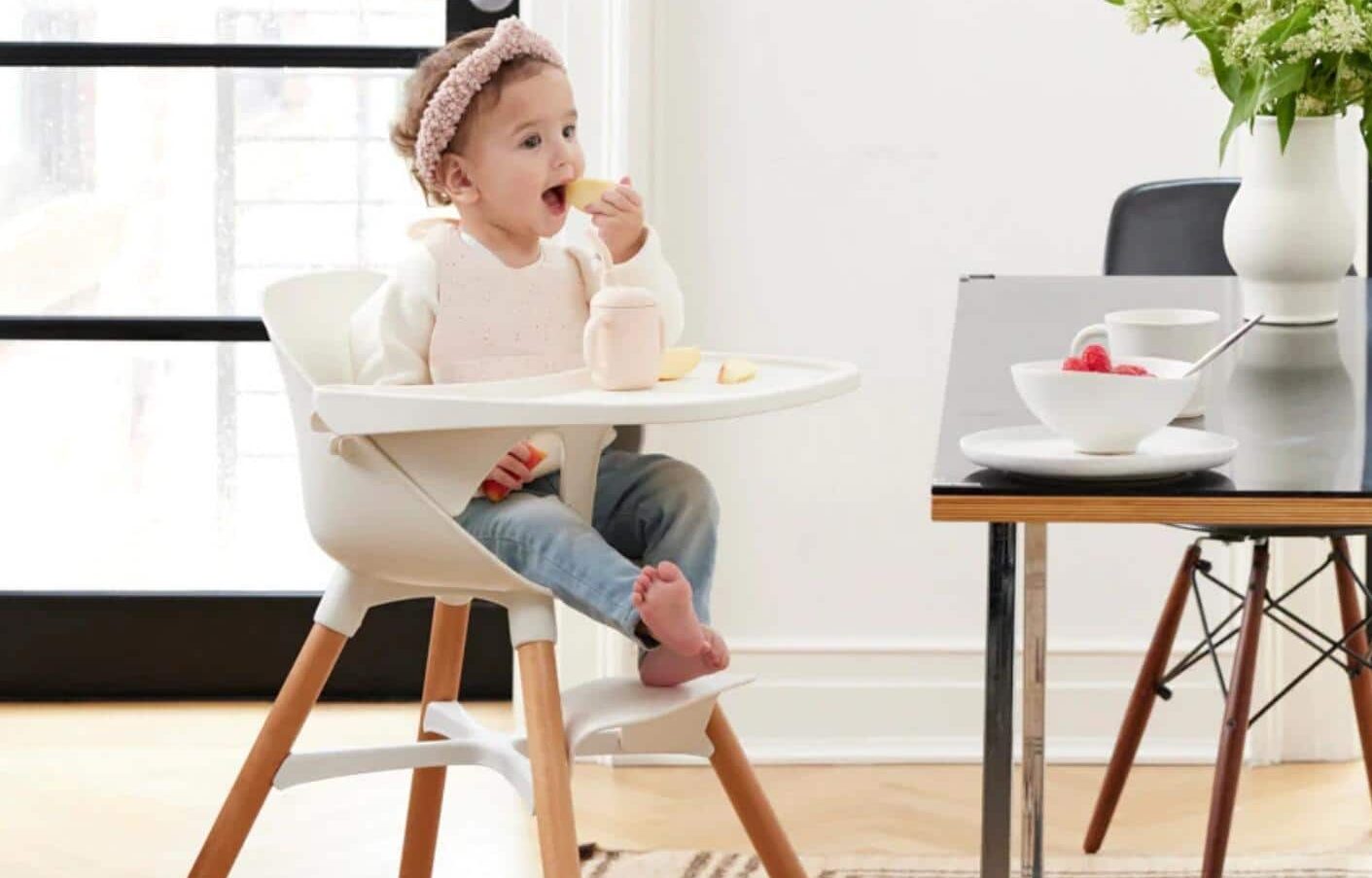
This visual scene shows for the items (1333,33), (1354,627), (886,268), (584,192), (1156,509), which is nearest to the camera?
(1156,509)

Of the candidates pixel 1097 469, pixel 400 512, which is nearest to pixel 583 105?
pixel 400 512

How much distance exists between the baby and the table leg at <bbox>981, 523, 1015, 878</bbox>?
598 mm

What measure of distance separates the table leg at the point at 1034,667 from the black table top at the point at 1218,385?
0.10 metres

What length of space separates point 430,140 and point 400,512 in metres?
0.47

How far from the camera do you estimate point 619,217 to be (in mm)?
2195

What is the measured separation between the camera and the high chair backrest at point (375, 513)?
2.01 meters

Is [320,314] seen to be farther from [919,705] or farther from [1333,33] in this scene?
[919,705]

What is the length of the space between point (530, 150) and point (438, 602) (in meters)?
0.50

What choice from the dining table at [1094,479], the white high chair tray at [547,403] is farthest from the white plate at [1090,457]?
the white high chair tray at [547,403]

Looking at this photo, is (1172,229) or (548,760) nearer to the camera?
(548,760)

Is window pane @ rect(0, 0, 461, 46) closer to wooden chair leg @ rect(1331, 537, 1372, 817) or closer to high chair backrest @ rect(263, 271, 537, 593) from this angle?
high chair backrest @ rect(263, 271, 537, 593)

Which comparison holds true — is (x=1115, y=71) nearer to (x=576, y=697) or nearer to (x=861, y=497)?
(x=861, y=497)

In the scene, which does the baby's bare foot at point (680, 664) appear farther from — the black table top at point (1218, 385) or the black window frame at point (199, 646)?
the black window frame at point (199, 646)

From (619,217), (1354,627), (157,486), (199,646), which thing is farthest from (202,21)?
(1354,627)
